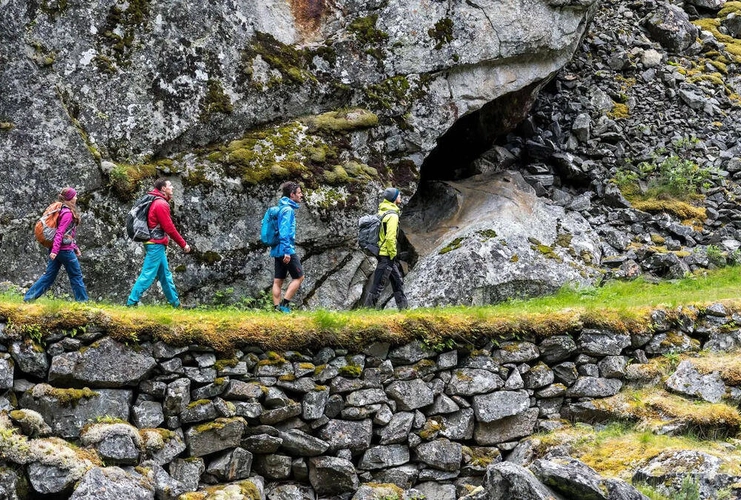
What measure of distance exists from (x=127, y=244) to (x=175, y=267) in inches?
40.5

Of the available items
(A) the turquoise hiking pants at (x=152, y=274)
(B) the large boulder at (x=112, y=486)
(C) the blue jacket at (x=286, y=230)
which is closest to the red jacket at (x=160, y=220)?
(A) the turquoise hiking pants at (x=152, y=274)

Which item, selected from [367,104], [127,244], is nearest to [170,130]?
[127,244]

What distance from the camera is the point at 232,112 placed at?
1681cm

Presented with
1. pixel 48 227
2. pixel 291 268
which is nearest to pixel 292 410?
pixel 291 268

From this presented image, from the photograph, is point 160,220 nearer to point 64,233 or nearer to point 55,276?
point 64,233

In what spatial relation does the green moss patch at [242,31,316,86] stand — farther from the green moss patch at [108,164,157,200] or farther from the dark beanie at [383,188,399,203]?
the dark beanie at [383,188,399,203]

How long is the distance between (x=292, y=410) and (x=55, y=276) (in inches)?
193

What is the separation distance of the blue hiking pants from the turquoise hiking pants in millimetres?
930

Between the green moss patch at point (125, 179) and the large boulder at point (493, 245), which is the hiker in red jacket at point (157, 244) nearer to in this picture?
the green moss patch at point (125, 179)

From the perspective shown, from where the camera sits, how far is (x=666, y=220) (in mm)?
20109

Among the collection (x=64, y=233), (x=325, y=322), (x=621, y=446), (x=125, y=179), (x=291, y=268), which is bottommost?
(x=621, y=446)

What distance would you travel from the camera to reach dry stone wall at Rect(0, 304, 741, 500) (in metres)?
9.76

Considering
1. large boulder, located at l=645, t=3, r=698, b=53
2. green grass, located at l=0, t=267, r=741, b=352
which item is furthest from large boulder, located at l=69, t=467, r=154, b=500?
large boulder, located at l=645, t=3, r=698, b=53

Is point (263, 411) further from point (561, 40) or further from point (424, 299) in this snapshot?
point (561, 40)
